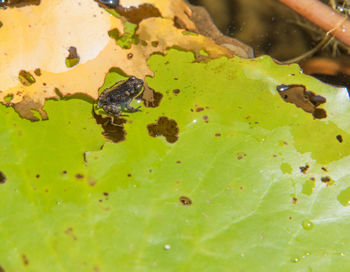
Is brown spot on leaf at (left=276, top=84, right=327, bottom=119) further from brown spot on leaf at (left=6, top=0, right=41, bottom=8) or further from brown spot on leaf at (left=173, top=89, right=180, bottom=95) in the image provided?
brown spot on leaf at (left=6, top=0, right=41, bottom=8)

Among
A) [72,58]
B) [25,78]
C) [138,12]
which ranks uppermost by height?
[138,12]

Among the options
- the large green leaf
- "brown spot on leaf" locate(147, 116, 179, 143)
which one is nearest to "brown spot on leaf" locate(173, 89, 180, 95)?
the large green leaf

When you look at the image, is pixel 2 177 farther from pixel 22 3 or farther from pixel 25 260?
pixel 22 3

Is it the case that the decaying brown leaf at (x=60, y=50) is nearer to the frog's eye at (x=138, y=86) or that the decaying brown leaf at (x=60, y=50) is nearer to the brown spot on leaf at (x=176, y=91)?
the frog's eye at (x=138, y=86)

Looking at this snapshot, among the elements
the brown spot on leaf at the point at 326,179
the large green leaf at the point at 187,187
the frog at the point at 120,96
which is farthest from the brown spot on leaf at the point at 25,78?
the brown spot on leaf at the point at 326,179

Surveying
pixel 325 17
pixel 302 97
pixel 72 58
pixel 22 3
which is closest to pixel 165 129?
pixel 72 58

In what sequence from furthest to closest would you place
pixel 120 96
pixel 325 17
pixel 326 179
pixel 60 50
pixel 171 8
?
pixel 325 17 < pixel 171 8 < pixel 120 96 < pixel 60 50 < pixel 326 179
